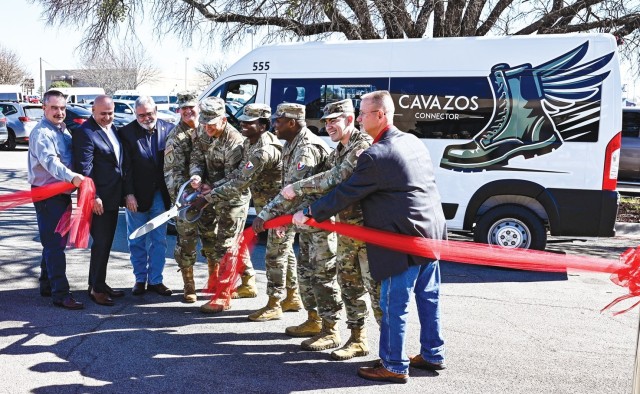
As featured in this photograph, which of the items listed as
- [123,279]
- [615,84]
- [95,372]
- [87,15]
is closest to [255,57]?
[123,279]

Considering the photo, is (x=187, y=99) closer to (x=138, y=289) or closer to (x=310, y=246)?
(x=138, y=289)

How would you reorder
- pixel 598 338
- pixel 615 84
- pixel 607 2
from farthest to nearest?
pixel 607 2 → pixel 615 84 → pixel 598 338

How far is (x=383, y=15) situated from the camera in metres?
12.1

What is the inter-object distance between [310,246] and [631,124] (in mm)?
11896

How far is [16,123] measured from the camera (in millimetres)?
22094

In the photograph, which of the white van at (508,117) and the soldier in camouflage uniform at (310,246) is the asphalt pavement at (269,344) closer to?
the soldier in camouflage uniform at (310,246)

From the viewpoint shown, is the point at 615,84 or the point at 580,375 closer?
the point at 580,375

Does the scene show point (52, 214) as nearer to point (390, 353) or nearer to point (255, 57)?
point (390, 353)

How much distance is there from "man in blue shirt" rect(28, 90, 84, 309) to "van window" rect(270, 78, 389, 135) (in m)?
3.36

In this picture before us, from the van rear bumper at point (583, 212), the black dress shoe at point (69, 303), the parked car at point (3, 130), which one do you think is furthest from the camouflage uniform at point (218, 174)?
the parked car at point (3, 130)

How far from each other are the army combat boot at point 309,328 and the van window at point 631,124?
38.2ft

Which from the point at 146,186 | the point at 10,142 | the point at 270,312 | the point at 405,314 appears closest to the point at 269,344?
the point at 270,312

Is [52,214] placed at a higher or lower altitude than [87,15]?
lower

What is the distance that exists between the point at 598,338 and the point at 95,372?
406 centimetres
